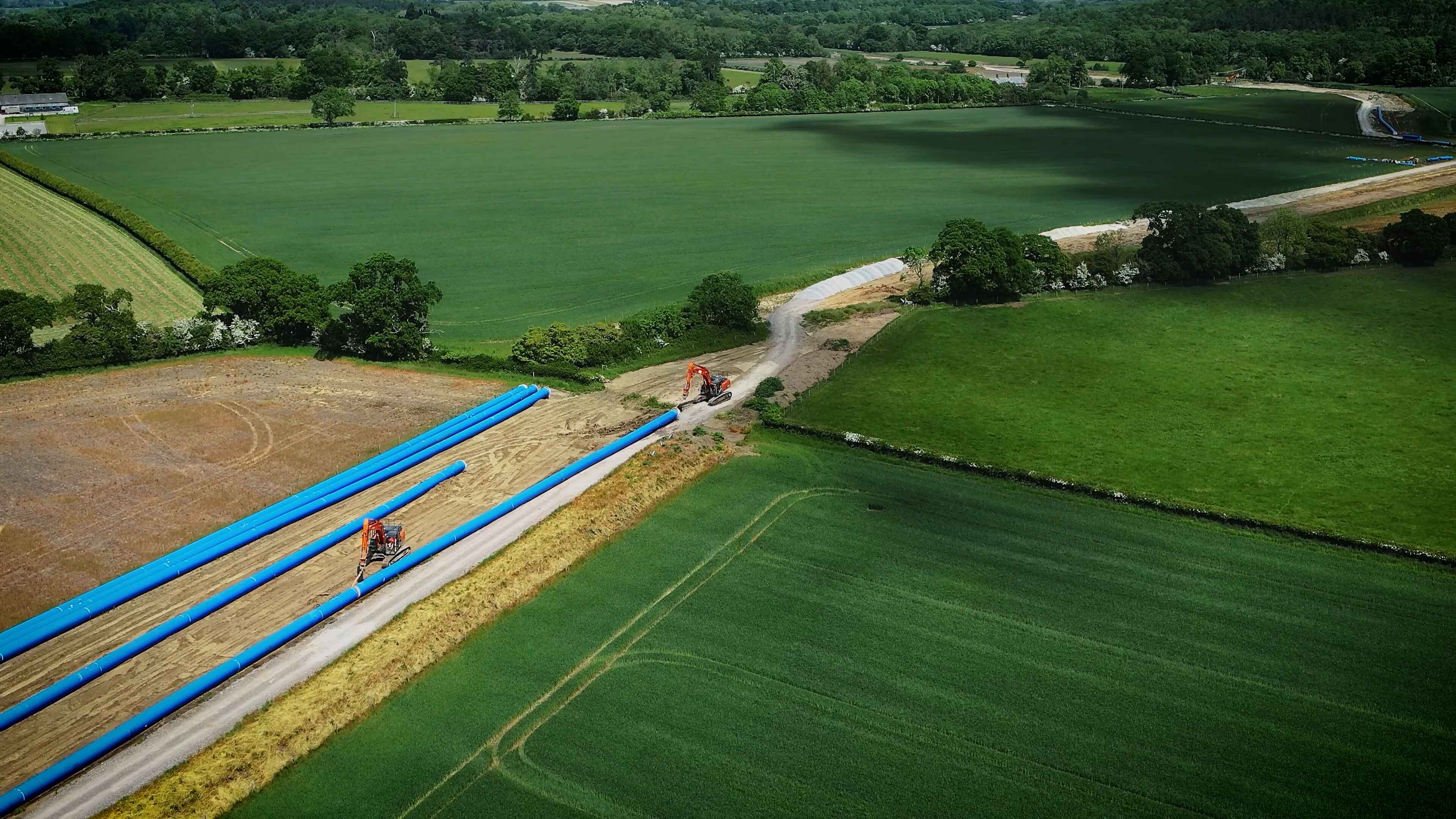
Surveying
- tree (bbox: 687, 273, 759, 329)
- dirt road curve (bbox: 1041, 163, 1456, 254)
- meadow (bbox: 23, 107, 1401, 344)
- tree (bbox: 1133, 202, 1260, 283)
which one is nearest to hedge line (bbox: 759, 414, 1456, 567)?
tree (bbox: 687, 273, 759, 329)

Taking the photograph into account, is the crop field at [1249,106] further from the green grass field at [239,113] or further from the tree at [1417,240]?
the green grass field at [239,113]

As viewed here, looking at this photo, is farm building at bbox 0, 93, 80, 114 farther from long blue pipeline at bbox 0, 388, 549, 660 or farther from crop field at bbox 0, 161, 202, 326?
long blue pipeline at bbox 0, 388, 549, 660

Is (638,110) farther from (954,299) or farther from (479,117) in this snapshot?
(954,299)

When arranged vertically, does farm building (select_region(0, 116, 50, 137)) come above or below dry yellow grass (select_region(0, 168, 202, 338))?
above

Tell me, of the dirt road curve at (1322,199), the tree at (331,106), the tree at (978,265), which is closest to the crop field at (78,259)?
the tree at (978,265)

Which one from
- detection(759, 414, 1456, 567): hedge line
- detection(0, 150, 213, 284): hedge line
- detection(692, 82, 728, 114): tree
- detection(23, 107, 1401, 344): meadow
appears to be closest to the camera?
detection(759, 414, 1456, 567): hedge line

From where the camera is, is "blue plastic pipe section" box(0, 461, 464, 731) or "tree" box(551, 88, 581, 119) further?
"tree" box(551, 88, 581, 119)

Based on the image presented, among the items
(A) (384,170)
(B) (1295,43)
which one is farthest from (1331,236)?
(B) (1295,43)
